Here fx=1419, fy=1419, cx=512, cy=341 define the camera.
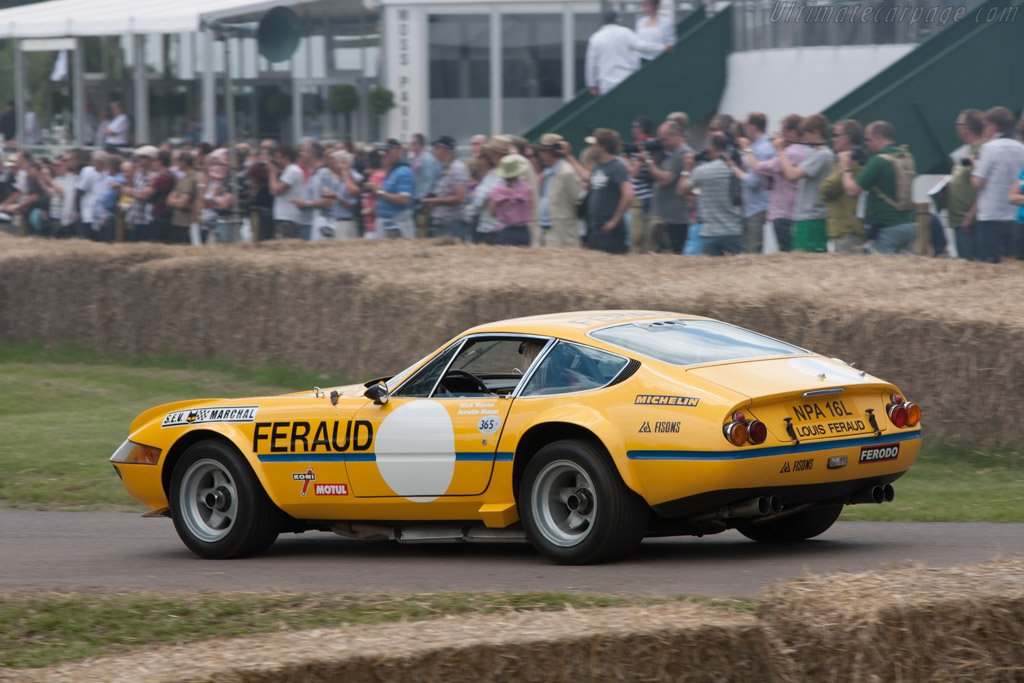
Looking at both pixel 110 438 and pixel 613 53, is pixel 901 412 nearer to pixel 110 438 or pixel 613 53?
pixel 110 438

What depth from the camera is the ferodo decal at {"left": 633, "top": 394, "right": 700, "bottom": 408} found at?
673 centimetres

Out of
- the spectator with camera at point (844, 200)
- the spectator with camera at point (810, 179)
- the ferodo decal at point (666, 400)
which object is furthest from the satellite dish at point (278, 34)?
the ferodo decal at point (666, 400)

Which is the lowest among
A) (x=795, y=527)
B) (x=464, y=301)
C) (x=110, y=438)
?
(x=110, y=438)

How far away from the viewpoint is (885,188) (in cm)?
1331

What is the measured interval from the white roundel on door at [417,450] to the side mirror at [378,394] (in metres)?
0.10

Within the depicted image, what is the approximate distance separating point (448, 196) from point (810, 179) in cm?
477

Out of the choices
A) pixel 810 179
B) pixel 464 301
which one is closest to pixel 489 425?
pixel 464 301

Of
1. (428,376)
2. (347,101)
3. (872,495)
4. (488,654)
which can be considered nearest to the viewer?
(488,654)

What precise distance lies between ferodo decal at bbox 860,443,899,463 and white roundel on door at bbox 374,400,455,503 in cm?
209

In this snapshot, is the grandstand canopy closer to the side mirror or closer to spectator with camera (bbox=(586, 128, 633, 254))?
spectator with camera (bbox=(586, 128, 633, 254))

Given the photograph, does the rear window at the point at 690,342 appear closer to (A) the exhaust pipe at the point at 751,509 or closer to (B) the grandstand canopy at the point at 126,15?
(A) the exhaust pipe at the point at 751,509

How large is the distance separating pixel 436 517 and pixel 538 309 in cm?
585

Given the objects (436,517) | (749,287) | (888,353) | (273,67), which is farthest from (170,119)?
(436,517)

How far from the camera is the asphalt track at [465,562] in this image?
22.0ft
